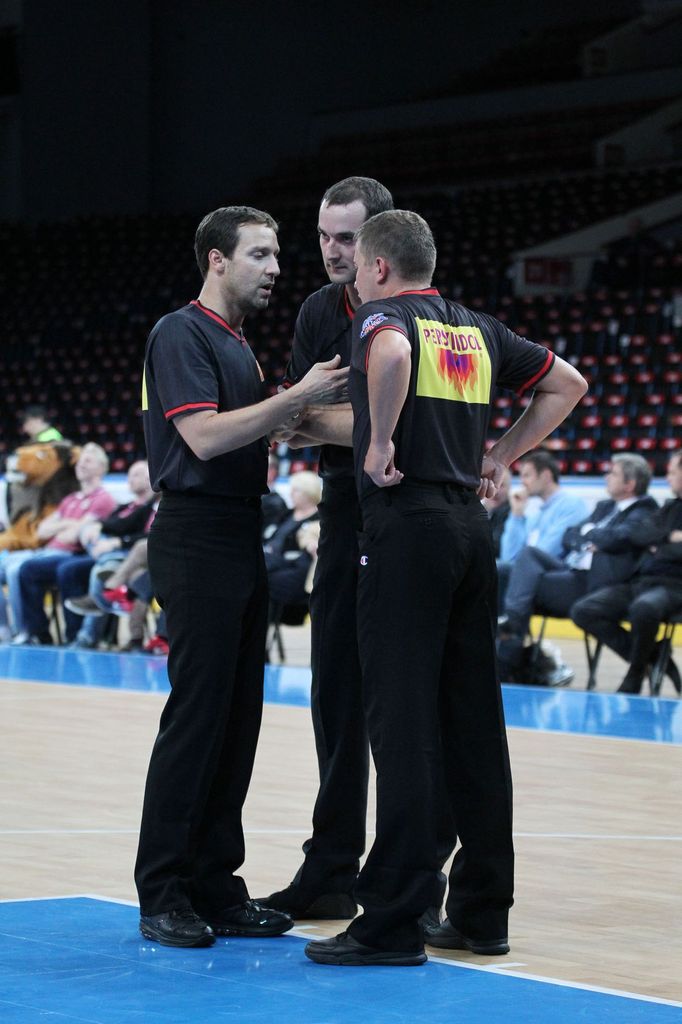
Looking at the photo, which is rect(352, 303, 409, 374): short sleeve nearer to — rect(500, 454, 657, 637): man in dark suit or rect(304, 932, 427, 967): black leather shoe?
rect(304, 932, 427, 967): black leather shoe

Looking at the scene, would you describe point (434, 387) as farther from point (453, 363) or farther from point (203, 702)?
point (203, 702)

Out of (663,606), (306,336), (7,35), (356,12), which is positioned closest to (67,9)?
(7,35)

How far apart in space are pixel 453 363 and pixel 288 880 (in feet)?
5.47

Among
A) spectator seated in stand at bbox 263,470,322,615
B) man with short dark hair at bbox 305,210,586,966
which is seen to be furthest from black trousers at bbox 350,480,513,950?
spectator seated in stand at bbox 263,470,322,615

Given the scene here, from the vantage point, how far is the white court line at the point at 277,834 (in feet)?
16.8

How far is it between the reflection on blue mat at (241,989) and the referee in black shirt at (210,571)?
0.51 ft

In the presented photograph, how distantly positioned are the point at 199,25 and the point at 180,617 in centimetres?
2590

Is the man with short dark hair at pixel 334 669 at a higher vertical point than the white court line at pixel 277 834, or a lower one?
higher

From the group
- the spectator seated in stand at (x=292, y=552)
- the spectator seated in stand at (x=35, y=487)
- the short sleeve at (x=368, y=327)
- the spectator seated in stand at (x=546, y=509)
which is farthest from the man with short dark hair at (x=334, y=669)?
the spectator seated in stand at (x=35, y=487)

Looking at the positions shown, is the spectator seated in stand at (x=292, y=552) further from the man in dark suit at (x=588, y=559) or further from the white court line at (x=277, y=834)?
the white court line at (x=277, y=834)

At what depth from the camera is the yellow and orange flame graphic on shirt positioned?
366 cm

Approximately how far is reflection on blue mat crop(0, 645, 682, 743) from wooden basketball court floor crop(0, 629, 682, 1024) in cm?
4

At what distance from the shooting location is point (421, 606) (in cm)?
366

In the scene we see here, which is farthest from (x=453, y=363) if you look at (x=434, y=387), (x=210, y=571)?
(x=210, y=571)
